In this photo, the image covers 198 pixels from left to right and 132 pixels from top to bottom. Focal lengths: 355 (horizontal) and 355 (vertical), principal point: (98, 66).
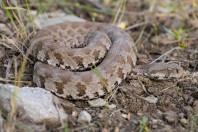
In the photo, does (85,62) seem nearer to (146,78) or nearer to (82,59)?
(82,59)

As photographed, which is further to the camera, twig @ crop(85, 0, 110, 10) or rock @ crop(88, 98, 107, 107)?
twig @ crop(85, 0, 110, 10)

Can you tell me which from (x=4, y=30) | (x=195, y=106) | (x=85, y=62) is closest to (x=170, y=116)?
(x=195, y=106)

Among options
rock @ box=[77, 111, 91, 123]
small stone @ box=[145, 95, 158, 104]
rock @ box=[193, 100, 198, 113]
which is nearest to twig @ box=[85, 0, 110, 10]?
small stone @ box=[145, 95, 158, 104]

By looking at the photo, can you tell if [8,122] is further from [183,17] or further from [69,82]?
[183,17]

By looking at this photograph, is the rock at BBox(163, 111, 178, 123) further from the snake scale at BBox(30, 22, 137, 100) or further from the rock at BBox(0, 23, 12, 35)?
the rock at BBox(0, 23, 12, 35)

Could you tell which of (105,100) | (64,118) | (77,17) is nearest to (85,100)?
(105,100)

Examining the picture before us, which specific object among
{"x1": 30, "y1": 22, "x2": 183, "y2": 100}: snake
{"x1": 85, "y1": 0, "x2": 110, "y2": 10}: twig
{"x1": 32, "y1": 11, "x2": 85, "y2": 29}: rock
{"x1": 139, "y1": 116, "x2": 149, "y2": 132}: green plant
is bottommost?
{"x1": 139, "y1": 116, "x2": 149, "y2": 132}: green plant
